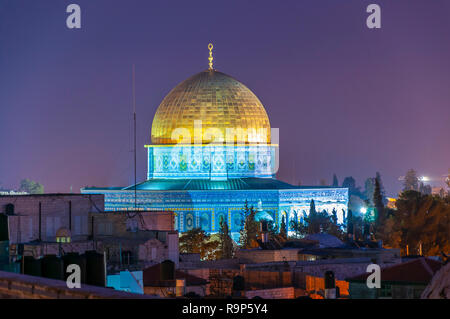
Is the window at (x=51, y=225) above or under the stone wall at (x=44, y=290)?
under

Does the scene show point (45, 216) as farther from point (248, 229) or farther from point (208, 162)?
point (208, 162)

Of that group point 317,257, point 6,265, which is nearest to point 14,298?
point 6,265

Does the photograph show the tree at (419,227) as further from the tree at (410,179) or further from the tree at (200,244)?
the tree at (410,179)

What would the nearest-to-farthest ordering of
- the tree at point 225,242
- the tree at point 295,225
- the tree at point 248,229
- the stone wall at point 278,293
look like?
1. the stone wall at point 278,293
2. the tree at point 225,242
3. the tree at point 248,229
4. the tree at point 295,225

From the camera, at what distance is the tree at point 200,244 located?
51.6 metres

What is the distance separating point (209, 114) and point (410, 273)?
137 feet

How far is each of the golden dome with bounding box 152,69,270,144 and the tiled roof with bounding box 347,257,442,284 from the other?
40578 mm

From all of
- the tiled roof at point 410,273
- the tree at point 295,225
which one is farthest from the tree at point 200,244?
the tiled roof at point 410,273

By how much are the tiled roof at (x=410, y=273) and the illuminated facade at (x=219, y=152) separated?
3514cm

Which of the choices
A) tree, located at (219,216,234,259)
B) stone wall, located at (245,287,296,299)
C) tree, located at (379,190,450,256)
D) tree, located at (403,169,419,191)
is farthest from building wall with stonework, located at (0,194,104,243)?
tree, located at (403,169,419,191)

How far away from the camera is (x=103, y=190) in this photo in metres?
65.4
